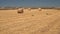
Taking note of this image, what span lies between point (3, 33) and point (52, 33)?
1647 millimetres

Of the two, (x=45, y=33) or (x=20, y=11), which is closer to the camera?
(x=45, y=33)

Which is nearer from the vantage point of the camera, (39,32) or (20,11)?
(39,32)

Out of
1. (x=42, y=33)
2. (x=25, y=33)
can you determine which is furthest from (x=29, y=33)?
(x=42, y=33)

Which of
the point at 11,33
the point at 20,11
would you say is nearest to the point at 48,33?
the point at 11,33

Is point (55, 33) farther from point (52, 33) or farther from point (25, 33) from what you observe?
point (25, 33)

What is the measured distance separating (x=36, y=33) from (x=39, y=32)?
160mm

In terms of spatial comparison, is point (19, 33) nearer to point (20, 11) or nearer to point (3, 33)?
point (3, 33)

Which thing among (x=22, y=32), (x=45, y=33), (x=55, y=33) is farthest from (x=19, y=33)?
(x=55, y=33)

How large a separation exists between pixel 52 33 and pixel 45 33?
9.3 inches

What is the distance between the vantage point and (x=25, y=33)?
179 inches

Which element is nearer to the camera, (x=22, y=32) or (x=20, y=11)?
(x=22, y=32)

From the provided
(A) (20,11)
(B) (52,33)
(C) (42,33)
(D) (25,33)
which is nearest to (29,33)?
(D) (25,33)

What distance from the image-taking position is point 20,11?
36.7 ft

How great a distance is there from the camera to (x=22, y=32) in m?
4.69
